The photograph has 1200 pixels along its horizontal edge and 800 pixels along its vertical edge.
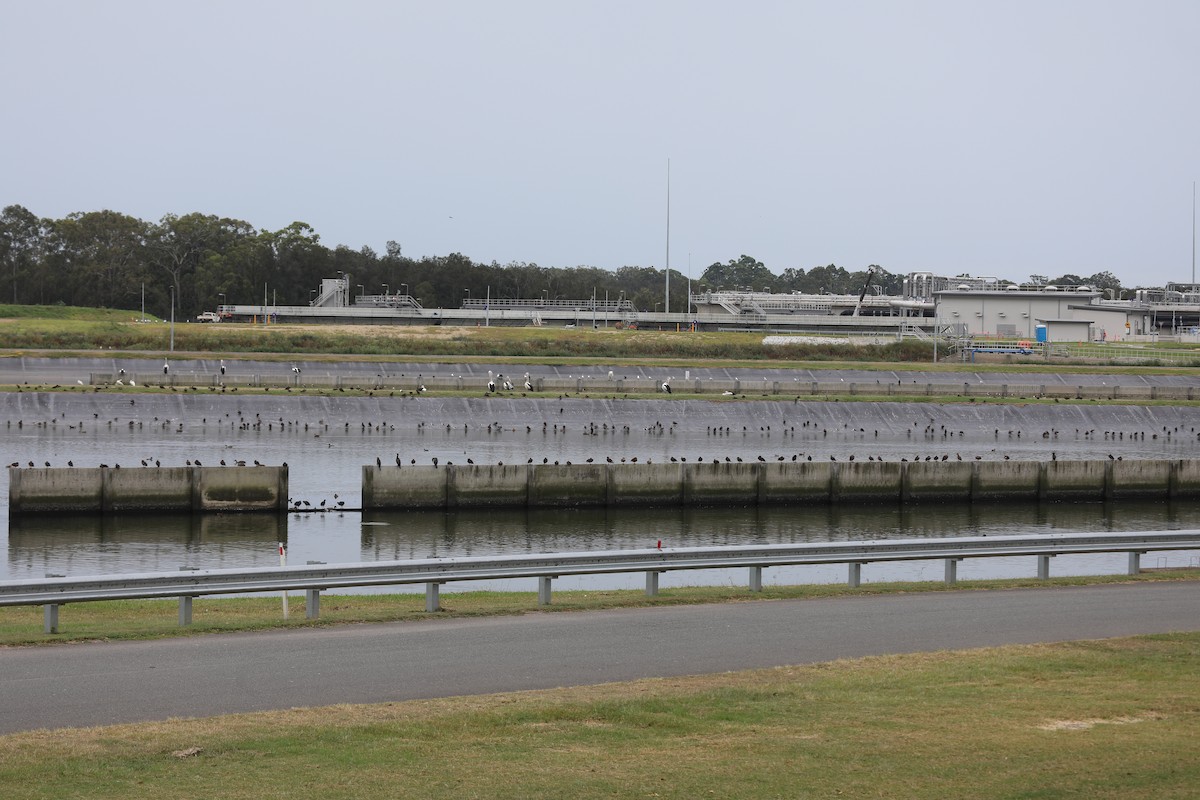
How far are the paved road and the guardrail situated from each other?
32.9 inches

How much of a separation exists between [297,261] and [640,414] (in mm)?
93504

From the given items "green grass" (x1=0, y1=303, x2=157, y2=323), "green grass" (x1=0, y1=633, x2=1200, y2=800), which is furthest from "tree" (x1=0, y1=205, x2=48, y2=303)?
"green grass" (x1=0, y1=633, x2=1200, y2=800)

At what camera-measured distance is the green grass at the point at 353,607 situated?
15.8 m

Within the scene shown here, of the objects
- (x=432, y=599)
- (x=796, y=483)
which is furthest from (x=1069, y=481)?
(x=432, y=599)

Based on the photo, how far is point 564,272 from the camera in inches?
7126

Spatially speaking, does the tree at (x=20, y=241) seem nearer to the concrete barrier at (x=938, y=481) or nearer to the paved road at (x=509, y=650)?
the concrete barrier at (x=938, y=481)

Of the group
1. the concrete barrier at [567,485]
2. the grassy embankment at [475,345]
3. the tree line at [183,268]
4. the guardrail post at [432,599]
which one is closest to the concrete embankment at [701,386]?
the grassy embankment at [475,345]

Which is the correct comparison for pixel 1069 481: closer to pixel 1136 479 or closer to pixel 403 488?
pixel 1136 479

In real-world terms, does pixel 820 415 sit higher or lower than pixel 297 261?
lower

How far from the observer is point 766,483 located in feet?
132

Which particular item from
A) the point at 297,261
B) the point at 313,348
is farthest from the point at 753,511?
the point at 297,261

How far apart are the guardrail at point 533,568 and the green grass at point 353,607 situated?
347 mm

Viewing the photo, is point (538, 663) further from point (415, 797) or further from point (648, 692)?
point (415, 797)

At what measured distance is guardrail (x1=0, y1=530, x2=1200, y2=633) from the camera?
1571 centimetres
